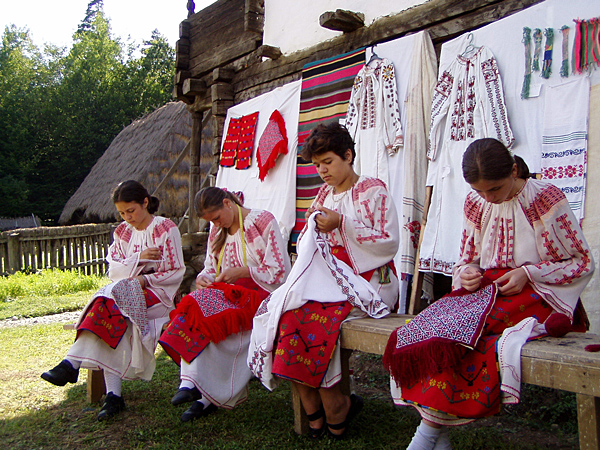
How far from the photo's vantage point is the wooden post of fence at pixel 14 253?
10.9 m

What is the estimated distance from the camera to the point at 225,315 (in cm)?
316

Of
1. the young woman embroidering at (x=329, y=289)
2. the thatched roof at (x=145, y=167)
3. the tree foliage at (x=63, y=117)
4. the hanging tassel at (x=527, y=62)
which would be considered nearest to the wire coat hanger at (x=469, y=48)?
the hanging tassel at (x=527, y=62)

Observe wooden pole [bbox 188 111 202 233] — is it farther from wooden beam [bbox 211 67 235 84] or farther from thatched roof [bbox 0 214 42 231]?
thatched roof [bbox 0 214 42 231]

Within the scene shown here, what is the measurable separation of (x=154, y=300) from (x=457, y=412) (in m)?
2.33

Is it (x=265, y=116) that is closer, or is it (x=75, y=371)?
(x=75, y=371)

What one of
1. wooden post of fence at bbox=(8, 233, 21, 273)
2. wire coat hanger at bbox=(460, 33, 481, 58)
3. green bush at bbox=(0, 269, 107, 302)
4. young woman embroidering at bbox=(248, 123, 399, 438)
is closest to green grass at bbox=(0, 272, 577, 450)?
young woman embroidering at bbox=(248, 123, 399, 438)

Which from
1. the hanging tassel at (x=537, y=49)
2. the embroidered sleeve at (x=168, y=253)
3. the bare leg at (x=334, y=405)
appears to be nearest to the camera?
the bare leg at (x=334, y=405)

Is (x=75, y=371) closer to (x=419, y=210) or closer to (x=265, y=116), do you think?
(x=419, y=210)

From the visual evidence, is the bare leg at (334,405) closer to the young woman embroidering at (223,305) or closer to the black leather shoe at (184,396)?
the young woman embroidering at (223,305)

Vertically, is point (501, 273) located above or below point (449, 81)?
below

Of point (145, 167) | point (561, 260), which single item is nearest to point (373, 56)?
point (561, 260)

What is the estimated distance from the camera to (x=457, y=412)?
1979 millimetres

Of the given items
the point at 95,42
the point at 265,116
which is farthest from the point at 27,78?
Answer: the point at 265,116

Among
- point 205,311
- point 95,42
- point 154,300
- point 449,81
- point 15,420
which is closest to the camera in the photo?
point 205,311
